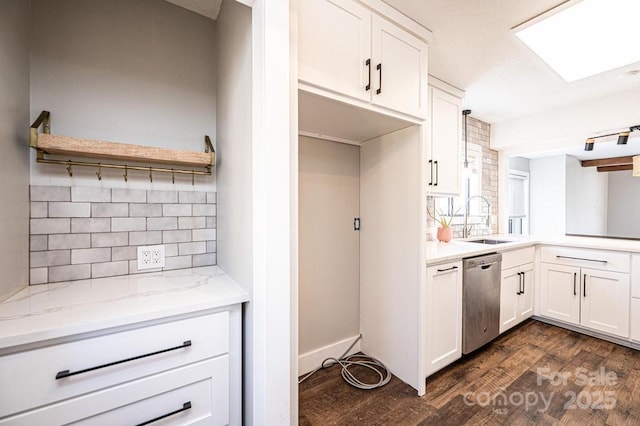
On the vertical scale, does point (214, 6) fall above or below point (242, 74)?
above

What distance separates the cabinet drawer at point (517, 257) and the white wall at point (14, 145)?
3.26 metres

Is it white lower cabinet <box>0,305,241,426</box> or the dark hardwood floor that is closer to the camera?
white lower cabinet <box>0,305,241,426</box>

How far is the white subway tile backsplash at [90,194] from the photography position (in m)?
1.32

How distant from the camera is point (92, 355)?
2.88 ft

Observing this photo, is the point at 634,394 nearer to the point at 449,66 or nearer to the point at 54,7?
the point at 449,66

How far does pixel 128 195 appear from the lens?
144 centimetres

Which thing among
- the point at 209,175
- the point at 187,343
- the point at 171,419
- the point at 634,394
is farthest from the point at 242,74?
the point at 634,394

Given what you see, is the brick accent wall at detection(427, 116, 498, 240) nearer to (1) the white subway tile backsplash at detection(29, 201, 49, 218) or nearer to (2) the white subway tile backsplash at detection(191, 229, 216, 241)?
(2) the white subway tile backsplash at detection(191, 229, 216, 241)

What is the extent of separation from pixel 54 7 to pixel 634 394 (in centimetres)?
401

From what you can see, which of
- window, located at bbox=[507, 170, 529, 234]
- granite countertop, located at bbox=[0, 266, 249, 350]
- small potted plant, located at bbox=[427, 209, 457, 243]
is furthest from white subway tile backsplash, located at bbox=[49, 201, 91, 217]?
window, located at bbox=[507, 170, 529, 234]

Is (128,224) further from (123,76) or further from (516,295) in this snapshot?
(516,295)

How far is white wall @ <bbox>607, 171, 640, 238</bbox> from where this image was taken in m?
4.05

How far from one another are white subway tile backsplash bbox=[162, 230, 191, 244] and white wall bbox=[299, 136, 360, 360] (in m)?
0.75

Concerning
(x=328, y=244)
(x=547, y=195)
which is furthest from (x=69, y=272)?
(x=547, y=195)
